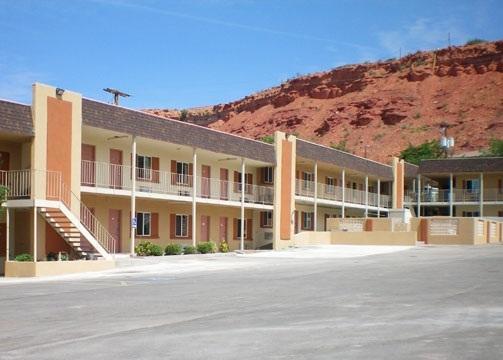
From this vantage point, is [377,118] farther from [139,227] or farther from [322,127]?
[139,227]

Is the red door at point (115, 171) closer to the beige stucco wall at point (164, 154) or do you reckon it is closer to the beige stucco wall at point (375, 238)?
the beige stucco wall at point (164, 154)

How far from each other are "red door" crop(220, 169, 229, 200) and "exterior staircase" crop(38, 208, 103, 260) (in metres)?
14.7

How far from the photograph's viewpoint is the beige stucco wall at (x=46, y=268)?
2444cm

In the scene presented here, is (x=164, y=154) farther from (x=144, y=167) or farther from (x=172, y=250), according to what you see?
(x=172, y=250)

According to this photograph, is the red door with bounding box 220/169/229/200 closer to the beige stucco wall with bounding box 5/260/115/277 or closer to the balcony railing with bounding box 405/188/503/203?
the beige stucco wall with bounding box 5/260/115/277

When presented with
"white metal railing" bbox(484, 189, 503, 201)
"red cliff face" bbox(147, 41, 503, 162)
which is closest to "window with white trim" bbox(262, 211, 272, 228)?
"white metal railing" bbox(484, 189, 503, 201)

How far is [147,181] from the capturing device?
36.7 m

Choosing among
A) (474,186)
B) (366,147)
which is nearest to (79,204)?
(474,186)

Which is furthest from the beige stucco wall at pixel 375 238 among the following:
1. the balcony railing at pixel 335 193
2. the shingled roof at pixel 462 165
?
the shingled roof at pixel 462 165

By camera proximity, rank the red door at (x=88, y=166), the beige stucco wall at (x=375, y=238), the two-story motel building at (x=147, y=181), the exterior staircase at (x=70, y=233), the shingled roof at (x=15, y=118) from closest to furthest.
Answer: the shingled roof at (x=15, y=118)
the exterior staircase at (x=70, y=233)
the two-story motel building at (x=147, y=181)
the red door at (x=88, y=166)
the beige stucco wall at (x=375, y=238)

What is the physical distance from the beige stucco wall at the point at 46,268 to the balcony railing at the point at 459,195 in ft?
150

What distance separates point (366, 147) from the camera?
3846 inches

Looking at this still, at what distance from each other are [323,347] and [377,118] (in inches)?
3901

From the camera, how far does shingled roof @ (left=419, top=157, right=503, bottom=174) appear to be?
6253cm
